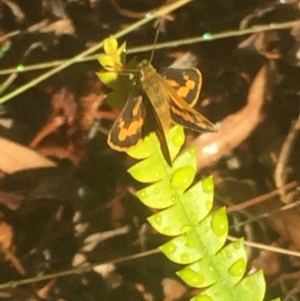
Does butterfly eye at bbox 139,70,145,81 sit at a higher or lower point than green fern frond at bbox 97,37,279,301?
higher

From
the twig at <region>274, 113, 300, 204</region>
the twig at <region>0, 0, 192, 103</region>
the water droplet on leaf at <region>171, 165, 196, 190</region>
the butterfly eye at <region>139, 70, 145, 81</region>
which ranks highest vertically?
the twig at <region>0, 0, 192, 103</region>

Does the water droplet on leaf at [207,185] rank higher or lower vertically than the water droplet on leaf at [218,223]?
higher

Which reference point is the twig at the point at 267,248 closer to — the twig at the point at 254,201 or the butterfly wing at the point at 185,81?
the twig at the point at 254,201

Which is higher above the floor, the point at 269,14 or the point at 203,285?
the point at 269,14

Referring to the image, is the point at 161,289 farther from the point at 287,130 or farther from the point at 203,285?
the point at 287,130

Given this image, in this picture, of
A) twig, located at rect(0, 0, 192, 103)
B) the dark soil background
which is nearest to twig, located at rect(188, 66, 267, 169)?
the dark soil background

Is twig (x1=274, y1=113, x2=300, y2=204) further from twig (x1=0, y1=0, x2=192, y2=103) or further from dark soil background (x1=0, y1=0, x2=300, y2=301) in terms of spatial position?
twig (x1=0, y1=0, x2=192, y2=103)

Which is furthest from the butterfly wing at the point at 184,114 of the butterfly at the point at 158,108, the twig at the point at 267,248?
the twig at the point at 267,248

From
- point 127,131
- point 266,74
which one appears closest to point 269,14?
point 266,74
